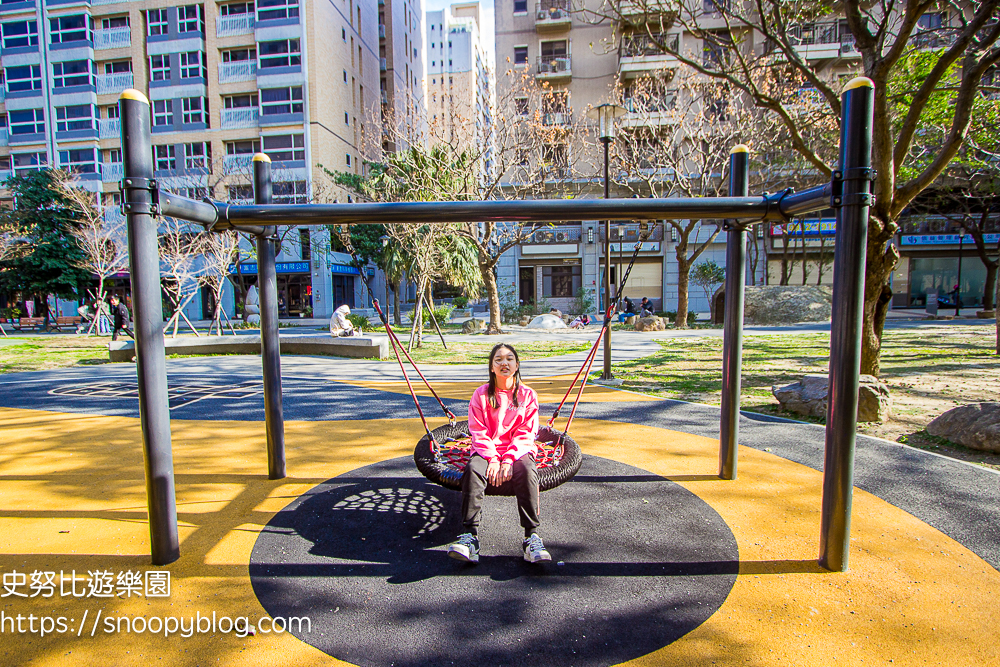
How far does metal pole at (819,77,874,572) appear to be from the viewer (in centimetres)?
260

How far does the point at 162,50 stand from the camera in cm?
3291

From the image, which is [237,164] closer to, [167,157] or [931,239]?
[167,157]

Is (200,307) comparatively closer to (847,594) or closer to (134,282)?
(134,282)

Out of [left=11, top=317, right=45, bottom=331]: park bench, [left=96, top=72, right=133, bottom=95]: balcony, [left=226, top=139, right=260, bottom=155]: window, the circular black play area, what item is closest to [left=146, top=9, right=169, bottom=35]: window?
[left=96, top=72, right=133, bottom=95]: balcony

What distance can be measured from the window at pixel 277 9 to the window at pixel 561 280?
22.5 metres

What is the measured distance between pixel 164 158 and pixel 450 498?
38079 mm

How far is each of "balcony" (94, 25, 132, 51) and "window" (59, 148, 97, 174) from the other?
696 cm

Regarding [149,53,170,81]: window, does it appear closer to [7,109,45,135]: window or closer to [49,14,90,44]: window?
[49,14,90,44]: window

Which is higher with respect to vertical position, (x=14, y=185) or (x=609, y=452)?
(x=14, y=185)

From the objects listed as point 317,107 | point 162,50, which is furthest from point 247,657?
point 162,50

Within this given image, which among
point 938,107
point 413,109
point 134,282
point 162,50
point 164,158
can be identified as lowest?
point 134,282

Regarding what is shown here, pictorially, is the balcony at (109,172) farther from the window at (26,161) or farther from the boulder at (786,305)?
the boulder at (786,305)

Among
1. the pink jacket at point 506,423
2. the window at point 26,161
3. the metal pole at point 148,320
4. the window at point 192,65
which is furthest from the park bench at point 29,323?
the pink jacket at point 506,423

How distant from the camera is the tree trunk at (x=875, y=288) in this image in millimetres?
6594
